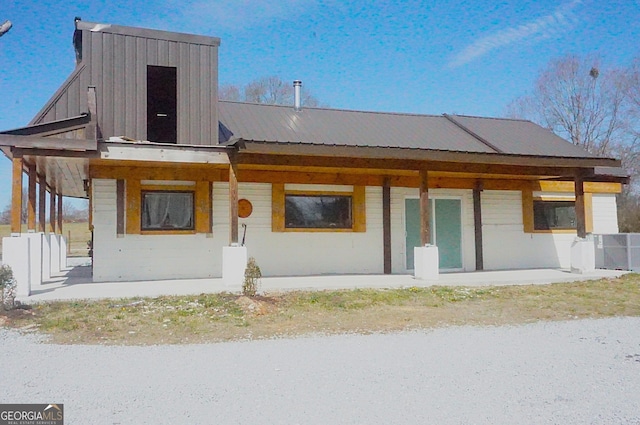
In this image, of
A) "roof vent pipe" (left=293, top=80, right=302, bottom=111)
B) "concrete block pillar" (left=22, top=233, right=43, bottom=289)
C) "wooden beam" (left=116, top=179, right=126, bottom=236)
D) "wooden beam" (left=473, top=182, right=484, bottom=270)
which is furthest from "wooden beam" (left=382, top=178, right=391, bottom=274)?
"concrete block pillar" (left=22, top=233, right=43, bottom=289)

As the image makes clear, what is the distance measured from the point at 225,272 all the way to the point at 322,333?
378 centimetres

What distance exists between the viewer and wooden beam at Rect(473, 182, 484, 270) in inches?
570

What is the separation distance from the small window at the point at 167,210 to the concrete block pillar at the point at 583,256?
9550mm

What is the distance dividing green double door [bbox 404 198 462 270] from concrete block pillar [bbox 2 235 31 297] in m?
8.85

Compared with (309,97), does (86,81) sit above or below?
below

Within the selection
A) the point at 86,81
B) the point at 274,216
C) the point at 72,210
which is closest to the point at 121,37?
the point at 86,81

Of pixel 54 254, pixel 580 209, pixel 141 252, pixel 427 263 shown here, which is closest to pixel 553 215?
pixel 580 209

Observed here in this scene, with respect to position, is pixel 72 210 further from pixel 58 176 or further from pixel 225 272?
pixel 225 272

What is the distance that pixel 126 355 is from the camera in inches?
229

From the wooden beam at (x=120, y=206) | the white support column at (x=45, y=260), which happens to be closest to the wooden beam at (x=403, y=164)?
the wooden beam at (x=120, y=206)

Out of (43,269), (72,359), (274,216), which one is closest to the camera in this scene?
(72,359)

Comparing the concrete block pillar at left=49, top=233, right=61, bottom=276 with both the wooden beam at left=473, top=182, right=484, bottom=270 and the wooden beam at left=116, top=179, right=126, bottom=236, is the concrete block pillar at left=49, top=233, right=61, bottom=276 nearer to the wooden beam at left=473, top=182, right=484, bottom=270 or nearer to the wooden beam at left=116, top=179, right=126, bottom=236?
the wooden beam at left=116, top=179, right=126, bottom=236

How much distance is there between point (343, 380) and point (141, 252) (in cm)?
826

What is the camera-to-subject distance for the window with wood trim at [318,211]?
1285 centimetres
